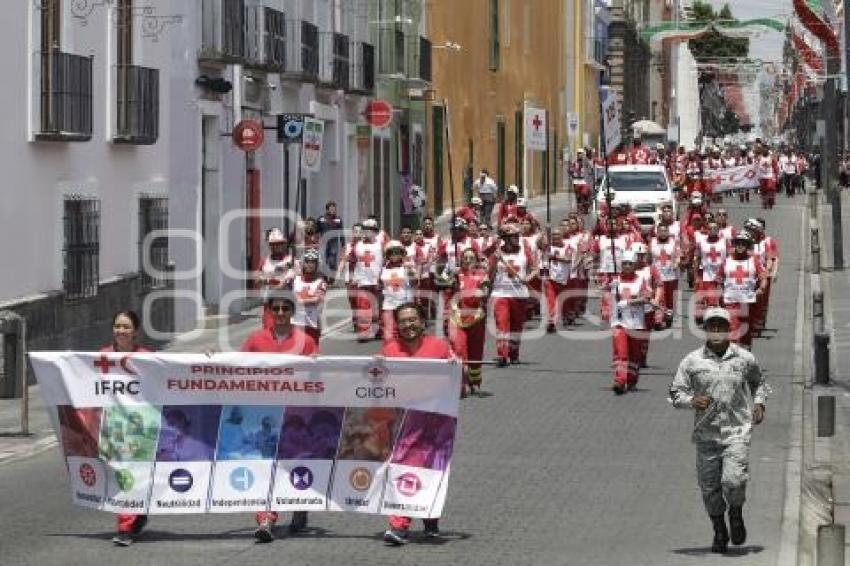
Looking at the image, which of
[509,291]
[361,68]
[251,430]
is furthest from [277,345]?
[361,68]

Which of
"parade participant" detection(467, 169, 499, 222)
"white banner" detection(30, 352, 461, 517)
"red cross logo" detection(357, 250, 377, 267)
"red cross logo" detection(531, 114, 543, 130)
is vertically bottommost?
"white banner" detection(30, 352, 461, 517)

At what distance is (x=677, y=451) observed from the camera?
19203mm

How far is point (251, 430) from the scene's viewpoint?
46.8 feet

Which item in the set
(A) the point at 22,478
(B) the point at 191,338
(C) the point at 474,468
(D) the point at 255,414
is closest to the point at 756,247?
(B) the point at 191,338

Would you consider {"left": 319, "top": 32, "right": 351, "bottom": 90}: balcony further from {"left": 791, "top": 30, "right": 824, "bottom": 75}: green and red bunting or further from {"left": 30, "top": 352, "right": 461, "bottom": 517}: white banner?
{"left": 30, "top": 352, "right": 461, "bottom": 517}: white banner

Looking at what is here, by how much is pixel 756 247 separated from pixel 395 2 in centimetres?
2187

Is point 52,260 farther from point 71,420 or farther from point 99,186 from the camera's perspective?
point 71,420

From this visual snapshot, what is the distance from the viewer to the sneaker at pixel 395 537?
45.6 ft

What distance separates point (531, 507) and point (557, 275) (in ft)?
55.3

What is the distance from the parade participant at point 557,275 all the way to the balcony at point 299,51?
7.56 m

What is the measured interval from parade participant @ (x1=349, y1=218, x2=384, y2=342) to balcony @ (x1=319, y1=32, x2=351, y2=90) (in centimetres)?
989

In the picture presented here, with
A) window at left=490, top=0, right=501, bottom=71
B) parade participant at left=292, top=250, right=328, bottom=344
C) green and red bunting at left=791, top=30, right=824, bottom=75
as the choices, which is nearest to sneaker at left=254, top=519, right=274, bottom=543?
parade participant at left=292, top=250, right=328, bottom=344

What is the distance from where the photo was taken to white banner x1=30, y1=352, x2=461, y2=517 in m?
14.1

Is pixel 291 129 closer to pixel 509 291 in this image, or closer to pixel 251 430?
pixel 509 291
